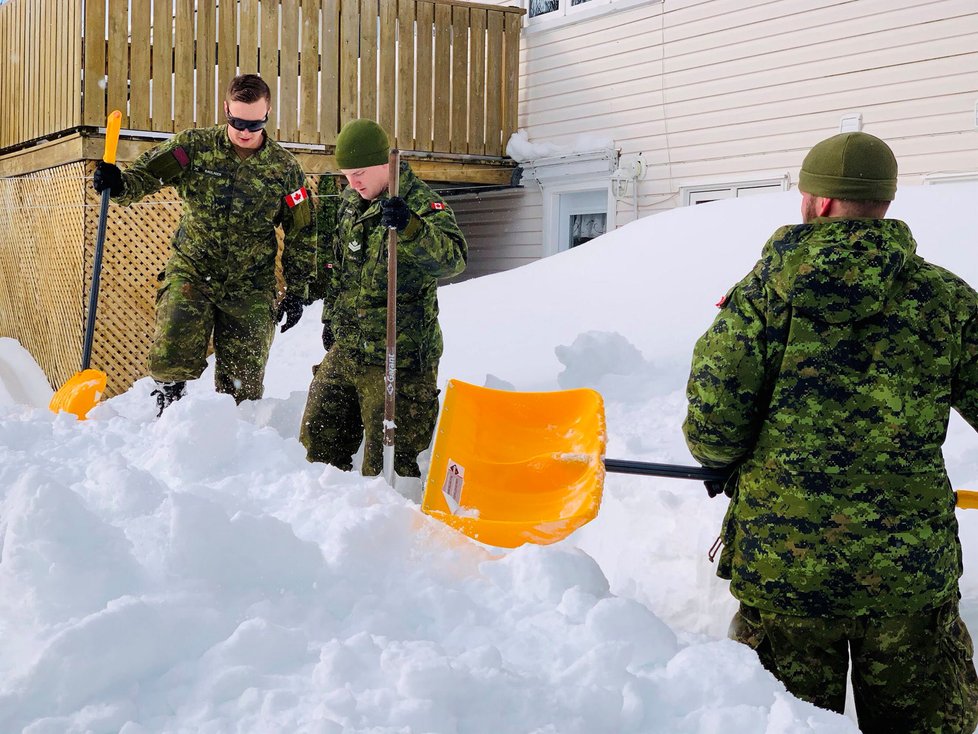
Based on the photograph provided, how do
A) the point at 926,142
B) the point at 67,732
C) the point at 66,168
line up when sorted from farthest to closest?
1. the point at 66,168
2. the point at 926,142
3. the point at 67,732

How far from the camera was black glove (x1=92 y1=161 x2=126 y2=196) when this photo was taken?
470 centimetres

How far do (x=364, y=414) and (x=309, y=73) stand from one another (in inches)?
263

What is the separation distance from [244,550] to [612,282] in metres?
5.39

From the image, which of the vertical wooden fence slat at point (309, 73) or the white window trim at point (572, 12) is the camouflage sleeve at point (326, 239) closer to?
the vertical wooden fence slat at point (309, 73)

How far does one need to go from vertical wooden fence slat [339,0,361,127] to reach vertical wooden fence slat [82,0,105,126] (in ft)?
7.88

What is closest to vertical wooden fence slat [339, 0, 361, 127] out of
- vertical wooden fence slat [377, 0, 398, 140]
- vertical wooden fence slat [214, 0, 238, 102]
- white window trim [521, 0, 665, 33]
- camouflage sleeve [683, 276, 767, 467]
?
vertical wooden fence slat [377, 0, 398, 140]

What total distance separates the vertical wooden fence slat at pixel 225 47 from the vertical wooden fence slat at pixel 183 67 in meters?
0.27

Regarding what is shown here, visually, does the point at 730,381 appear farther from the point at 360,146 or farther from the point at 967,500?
the point at 360,146

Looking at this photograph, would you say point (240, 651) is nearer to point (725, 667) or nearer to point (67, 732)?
point (67, 732)

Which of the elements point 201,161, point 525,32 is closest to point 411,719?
point 201,161

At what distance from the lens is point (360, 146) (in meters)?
3.96

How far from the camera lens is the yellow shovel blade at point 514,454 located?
3.40 meters

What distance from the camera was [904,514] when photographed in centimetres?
218

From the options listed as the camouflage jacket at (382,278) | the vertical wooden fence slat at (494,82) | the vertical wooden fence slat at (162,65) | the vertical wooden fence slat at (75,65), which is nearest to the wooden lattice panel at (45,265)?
the vertical wooden fence slat at (75,65)
